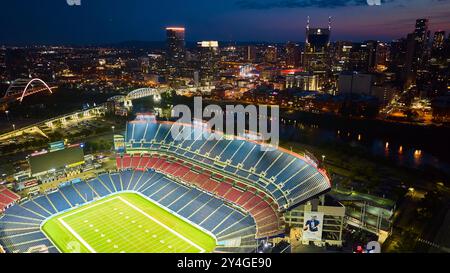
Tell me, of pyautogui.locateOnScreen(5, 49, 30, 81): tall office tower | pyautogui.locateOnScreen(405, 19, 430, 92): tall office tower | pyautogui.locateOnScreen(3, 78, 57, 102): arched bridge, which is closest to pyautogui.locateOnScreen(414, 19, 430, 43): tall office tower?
pyautogui.locateOnScreen(405, 19, 430, 92): tall office tower

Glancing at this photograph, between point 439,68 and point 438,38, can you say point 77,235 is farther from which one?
point 438,38

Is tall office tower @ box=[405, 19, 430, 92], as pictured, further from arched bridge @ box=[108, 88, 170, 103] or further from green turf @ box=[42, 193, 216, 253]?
green turf @ box=[42, 193, 216, 253]

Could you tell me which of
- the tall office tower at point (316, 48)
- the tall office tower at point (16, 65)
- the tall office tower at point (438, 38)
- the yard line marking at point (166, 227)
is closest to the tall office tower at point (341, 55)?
the tall office tower at point (316, 48)

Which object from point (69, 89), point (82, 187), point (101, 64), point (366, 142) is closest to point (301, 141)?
point (366, 142)

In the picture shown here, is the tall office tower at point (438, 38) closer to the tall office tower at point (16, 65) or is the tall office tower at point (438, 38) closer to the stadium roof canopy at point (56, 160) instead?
the stadium roof canopy at point (56, 160)

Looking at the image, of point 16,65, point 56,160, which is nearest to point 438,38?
point 56,160
